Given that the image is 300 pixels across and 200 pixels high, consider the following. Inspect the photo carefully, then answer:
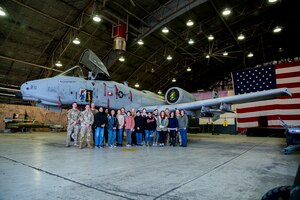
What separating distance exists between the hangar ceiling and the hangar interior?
87 mm

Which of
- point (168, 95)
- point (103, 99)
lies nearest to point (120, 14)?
point (168, 95)

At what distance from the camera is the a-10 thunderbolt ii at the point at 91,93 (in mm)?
7513

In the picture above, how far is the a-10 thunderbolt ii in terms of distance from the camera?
7.51 metres

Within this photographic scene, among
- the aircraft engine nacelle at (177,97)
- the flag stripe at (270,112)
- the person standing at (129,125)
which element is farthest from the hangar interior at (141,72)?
the aircraft engine nacelle at (177,97)

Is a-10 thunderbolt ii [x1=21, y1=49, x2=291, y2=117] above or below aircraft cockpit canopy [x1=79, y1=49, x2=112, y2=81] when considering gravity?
below

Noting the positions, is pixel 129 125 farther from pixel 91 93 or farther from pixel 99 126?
pixel 91 93

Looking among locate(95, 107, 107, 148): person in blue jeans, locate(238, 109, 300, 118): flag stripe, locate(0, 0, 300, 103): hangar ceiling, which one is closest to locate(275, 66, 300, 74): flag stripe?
locate(238, 109, 300, 118): flag stripe

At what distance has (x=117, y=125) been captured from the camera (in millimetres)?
8031

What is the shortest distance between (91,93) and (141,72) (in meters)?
16.7

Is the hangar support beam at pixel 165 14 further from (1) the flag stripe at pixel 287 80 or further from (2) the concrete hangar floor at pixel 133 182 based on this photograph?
(2) the concrete hangar floor at pixel 133 182

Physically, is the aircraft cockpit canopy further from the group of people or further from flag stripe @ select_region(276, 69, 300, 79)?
flag stripe @ select_region(276, 69, 300, 79)

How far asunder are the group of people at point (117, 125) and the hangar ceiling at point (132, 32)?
599 centimetres

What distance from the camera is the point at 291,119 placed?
47.8 ft

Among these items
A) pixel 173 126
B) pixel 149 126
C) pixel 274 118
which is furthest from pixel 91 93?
pixel 274 118
